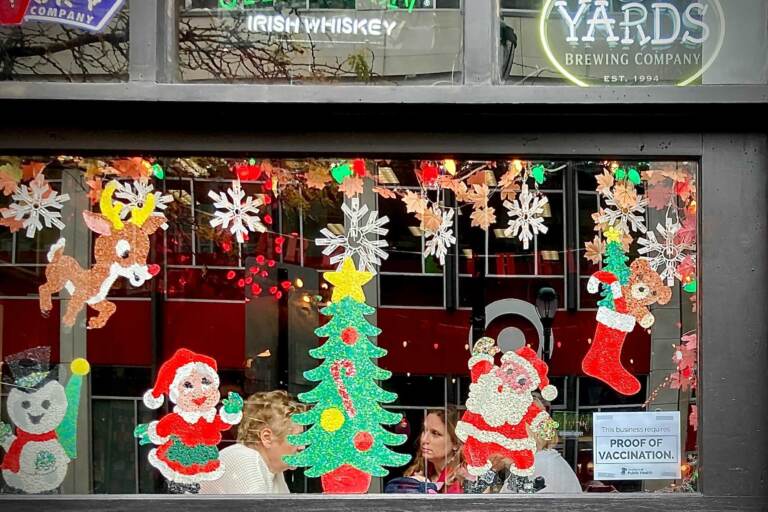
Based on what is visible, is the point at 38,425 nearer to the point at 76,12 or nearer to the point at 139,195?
the point at 139,195

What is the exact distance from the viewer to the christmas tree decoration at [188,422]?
160 inches

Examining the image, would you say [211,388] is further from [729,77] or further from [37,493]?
[729,77]

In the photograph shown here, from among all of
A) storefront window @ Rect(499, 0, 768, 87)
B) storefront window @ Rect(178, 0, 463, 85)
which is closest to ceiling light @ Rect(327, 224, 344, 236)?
storefront window @ Rect(178, 0, 463, 85)

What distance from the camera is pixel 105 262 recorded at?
13.6 ft

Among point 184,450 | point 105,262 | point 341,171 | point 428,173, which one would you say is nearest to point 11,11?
point 105,262

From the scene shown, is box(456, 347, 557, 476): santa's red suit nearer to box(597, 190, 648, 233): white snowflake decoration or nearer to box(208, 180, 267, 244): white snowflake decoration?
box(597, 190, 648, 233): white snowflake decoration

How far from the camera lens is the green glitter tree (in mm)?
4113

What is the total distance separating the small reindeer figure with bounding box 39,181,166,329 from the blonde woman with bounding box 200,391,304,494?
2.38 ft

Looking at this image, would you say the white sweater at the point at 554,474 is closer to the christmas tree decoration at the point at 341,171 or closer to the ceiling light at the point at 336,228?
the ceiling light at the point at 336,228

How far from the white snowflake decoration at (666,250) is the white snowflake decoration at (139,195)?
200 cm

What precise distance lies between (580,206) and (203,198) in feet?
5.16

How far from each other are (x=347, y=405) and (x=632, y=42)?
74.2 inches

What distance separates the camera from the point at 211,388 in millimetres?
4125

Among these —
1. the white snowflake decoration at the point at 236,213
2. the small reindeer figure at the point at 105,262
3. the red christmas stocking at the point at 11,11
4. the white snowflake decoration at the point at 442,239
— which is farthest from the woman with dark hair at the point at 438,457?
the red christmas stocking at the point at 11,11
